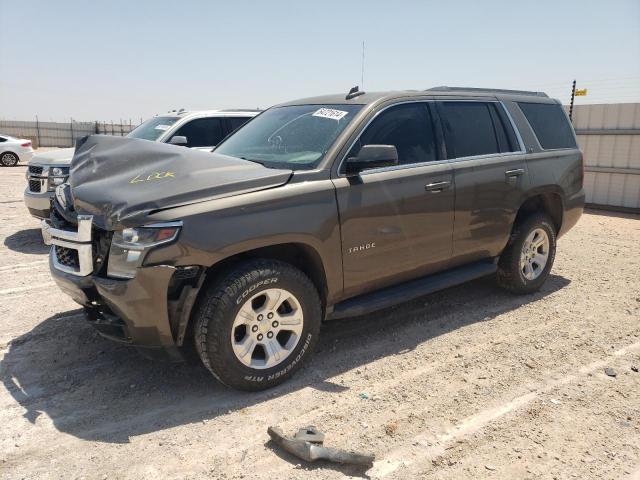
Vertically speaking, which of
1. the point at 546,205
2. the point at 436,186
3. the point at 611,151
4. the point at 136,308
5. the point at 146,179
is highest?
the point at 146,179

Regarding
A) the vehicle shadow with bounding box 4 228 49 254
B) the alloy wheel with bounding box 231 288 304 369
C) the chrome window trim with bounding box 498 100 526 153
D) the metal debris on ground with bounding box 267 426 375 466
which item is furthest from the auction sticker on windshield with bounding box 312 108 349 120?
the vehicle shadow with bounding box 4 228 49 254

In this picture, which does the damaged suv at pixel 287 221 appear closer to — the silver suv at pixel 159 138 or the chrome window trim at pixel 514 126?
the chrome window trim at pixel 514 126

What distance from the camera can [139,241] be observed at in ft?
9.91

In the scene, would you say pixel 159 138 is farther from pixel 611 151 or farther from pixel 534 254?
pixel 611 151

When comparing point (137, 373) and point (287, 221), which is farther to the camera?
point (137, 373)

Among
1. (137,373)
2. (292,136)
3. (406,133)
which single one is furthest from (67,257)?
(406,133)

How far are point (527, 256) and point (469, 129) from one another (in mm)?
1514

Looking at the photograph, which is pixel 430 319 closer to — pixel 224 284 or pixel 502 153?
pixel 502 153

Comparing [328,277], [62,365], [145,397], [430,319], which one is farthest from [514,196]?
[62,365]

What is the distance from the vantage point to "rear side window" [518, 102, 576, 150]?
17.4ft

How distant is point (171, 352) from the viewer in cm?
321

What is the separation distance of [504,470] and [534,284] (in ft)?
9.98

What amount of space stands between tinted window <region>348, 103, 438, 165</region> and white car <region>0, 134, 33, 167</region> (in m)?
21.2

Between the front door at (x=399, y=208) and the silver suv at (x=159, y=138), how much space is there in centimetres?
367
